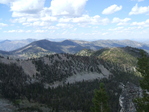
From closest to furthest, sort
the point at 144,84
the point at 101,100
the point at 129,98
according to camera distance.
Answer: the point at 144,84
the point at 101,100
the point at 129,98

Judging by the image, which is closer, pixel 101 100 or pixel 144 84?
pixel 144 84

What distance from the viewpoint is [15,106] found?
11938cm

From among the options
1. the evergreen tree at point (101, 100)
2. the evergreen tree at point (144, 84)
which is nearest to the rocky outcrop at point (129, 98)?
the evergreen tree at point (101, 100)

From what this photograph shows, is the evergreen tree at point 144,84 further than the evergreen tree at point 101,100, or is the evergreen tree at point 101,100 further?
the evergreen tree at point 101,100

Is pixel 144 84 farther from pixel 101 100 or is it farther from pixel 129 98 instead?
pixel 129 98

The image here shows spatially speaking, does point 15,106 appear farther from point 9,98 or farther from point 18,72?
point 18,72

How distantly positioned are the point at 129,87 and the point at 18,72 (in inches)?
6173

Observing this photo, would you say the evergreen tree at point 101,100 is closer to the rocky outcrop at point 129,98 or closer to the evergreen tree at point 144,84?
the rocky outcrop at point 129,98

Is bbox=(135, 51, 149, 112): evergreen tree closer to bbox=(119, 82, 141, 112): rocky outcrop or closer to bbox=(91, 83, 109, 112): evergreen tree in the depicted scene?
bbox=(91, 83, 109, 112): evergreen tree

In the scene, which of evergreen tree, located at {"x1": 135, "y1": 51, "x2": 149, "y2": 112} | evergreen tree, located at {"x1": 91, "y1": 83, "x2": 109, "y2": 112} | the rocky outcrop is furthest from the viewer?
the rocky outcrop

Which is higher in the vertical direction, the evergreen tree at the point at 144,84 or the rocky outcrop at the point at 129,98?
the evergreen tree at the point at 144,84

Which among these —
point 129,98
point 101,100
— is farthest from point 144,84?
point 129,98

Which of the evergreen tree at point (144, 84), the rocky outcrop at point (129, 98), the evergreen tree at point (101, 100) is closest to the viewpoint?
the evergreen tree at point (144, 84)

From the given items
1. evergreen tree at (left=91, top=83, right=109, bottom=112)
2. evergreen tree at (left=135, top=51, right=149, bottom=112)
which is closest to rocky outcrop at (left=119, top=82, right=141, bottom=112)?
evergreen tree at (left=91, top=83, right=109, bottom=112)
